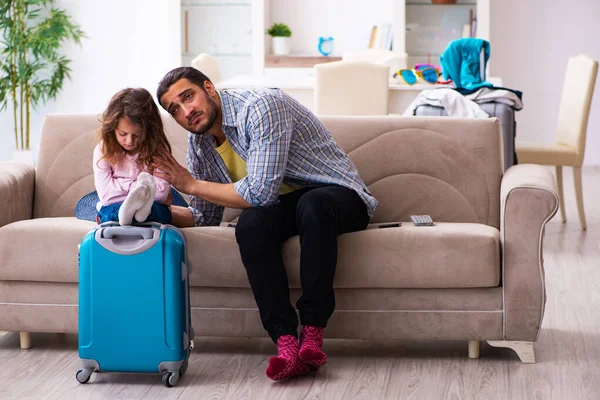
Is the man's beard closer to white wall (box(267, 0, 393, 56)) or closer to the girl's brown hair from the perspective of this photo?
the girl's brown hair

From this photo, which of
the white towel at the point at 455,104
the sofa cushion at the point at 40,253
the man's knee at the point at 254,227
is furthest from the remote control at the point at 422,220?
the white towel at the point at 455,104

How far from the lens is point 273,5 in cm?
711

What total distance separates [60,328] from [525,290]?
1.38m

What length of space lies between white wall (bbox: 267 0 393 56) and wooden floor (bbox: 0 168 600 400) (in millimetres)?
4363

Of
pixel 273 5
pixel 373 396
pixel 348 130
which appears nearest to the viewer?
pixel 373 396

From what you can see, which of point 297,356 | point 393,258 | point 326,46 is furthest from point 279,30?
point 297,356

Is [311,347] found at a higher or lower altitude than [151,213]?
lower

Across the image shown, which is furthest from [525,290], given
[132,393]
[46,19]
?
[46,19]

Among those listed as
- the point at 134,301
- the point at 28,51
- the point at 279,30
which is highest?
the point at 279,30

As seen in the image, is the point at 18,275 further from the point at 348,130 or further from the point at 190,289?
the point at 348,130

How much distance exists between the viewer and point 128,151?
2.59 metres

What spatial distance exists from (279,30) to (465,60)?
2639 millimetres

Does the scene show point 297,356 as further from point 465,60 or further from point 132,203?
point 465,60

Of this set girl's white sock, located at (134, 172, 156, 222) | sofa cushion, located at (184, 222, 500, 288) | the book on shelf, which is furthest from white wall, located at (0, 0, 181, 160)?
girl's white sock, located at (134, 172, 156, 222)
